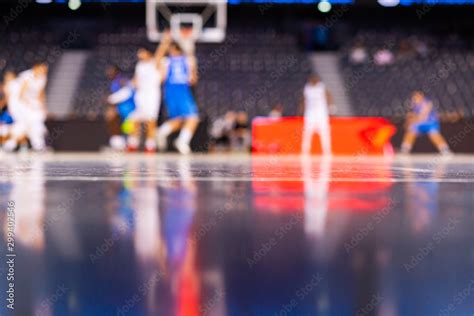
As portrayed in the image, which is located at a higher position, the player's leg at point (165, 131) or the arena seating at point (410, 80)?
the arena seating at point (410, 80)

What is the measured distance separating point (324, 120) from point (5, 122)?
6687 millimetres

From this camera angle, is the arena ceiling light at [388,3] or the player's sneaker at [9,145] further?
the arena ceiling light at [388,3]

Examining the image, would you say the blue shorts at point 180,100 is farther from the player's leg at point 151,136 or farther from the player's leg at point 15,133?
the player's leg at point 15,133

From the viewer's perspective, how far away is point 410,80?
18922mm

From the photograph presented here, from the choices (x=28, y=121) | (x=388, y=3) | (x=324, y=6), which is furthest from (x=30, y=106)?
(x=388, y=3)

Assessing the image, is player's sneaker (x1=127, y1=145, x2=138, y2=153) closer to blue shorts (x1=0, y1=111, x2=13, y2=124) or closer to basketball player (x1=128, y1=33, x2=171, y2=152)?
basketball player (x1=128, y1=33, x2=171, y2=152)

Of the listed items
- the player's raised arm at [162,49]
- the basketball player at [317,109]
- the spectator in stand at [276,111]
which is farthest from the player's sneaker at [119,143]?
the spectator in stand at [276,111]

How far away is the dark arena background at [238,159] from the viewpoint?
58.3 inches

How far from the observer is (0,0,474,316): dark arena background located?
148 cm

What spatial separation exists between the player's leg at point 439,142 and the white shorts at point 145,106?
639cm

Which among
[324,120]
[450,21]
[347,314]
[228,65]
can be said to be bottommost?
[347,314]

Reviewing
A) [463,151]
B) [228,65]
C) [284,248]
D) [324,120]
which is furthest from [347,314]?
[228,65]

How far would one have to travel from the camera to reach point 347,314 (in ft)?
4.32

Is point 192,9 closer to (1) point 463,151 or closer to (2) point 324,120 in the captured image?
(2) point 324,120
